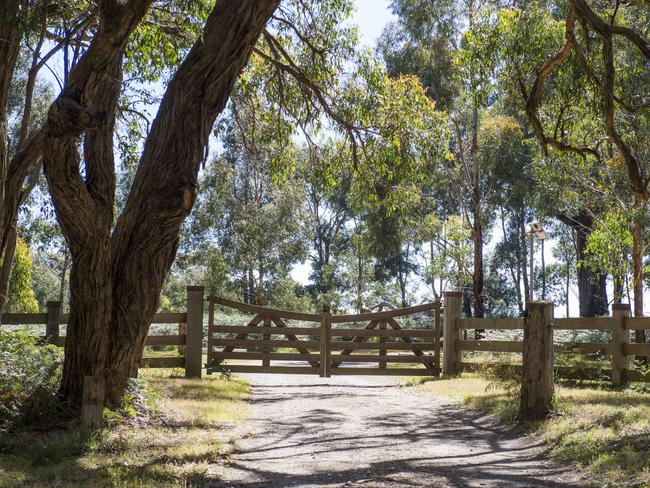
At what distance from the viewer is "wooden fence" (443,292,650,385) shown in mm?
11477

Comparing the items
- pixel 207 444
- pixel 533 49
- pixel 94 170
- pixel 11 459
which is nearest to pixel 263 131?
pixel 533 49

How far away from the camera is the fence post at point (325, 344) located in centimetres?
1436

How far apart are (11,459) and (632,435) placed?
556 centimetres

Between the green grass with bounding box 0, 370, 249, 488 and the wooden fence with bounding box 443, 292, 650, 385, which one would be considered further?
the wooden fence with bounding box 443, 292, 650, 385

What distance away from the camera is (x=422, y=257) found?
153ft

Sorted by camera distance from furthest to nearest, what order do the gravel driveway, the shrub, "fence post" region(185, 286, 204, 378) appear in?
"fence post" region(185, 286, 204, 378)
the shrub
the gravel driveway

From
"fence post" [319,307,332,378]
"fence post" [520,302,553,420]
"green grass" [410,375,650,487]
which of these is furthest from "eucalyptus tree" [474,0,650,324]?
"fence post" [319,307,332,378]

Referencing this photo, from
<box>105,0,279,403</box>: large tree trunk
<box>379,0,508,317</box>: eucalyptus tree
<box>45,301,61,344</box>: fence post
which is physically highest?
<box>379,0,508,317</box>: eucalyptus tree

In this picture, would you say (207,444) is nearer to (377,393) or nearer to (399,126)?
(377,393)

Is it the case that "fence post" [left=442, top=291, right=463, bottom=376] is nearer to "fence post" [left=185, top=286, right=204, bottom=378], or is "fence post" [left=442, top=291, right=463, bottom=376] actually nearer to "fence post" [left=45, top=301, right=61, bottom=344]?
"fence post" [left=185, top=286, right=204, bottom=378]

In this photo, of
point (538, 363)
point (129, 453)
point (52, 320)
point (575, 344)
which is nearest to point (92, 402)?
point (129, 453)

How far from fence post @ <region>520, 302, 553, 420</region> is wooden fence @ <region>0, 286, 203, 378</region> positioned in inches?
259

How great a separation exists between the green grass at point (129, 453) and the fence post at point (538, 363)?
3375 mm

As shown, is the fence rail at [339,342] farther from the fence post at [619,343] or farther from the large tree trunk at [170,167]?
the large tree trunk at [170,167]
